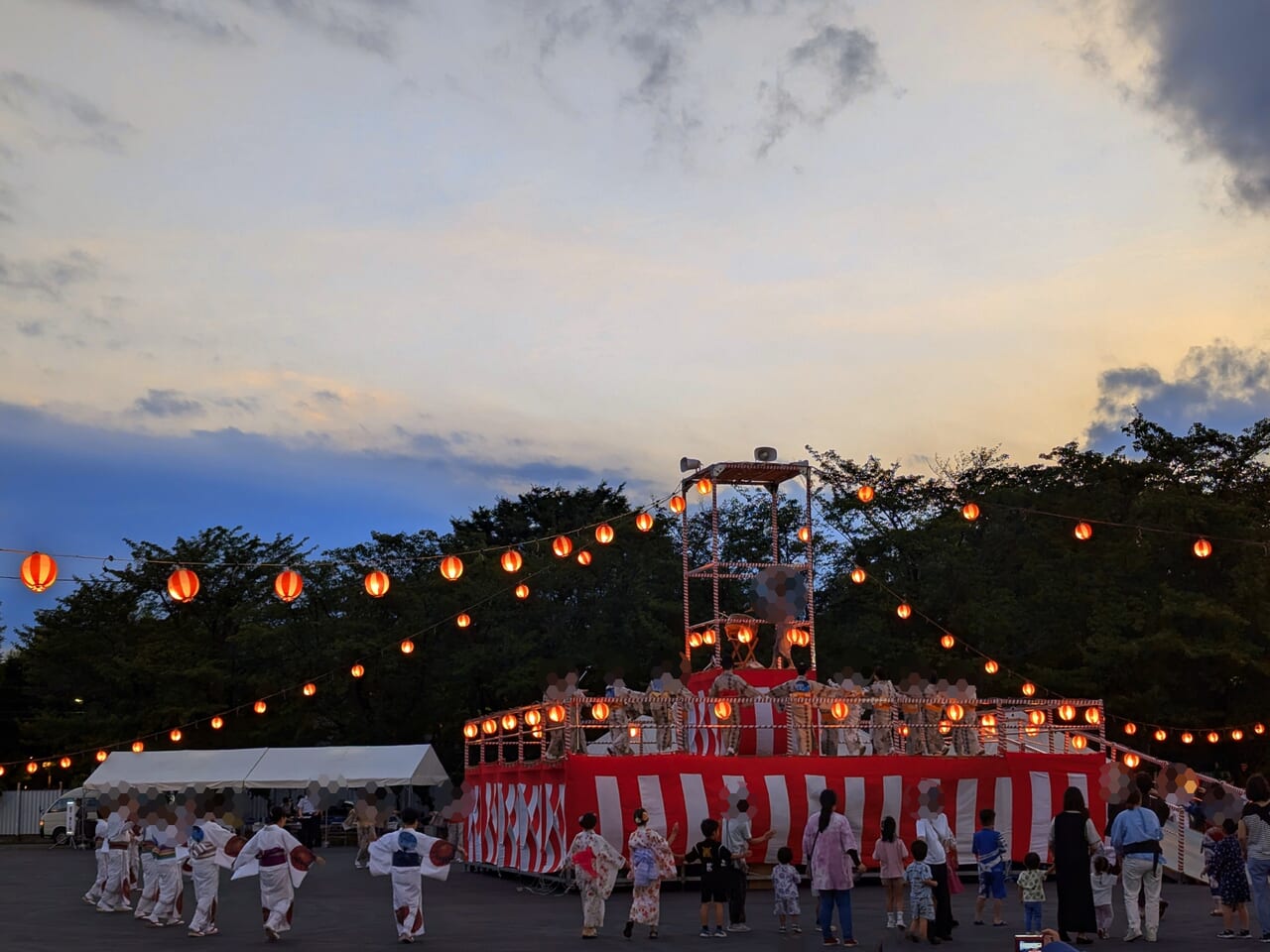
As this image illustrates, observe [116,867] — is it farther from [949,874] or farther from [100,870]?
[949,874]

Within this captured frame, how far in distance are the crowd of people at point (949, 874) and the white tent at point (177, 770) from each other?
22.1 m

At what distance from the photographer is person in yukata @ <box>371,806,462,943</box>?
1501 cm

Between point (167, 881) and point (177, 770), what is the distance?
1921 cm

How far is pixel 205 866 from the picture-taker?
664 inches

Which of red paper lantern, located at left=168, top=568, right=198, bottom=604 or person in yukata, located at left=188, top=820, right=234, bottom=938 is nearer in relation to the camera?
person in yukata, located at left=188, top=820, right=234, bottom=938

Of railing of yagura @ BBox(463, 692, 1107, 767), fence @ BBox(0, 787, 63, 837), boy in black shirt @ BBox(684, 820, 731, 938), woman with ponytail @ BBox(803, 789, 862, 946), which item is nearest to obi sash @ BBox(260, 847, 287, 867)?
boy in black shirt @ BBox(684, 820, 731, 938)

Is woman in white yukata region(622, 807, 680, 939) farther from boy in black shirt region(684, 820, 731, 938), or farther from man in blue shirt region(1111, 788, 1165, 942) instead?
man in blue shirt region(1111, 788, 1165, 942)

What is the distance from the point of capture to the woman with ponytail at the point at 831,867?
14070 mm

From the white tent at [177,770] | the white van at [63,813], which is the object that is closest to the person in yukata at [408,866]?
the white tent at [177,770]

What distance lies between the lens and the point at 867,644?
1449 inches

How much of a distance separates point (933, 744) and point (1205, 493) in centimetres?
1474

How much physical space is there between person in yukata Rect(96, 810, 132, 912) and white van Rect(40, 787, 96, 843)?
20.0 metres

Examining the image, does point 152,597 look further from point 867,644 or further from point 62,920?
point 62,920

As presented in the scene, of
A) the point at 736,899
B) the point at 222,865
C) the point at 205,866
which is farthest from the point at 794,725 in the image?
the point at 205,866
